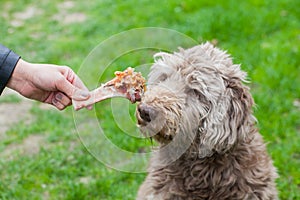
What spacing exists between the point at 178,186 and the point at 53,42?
5.02 meters

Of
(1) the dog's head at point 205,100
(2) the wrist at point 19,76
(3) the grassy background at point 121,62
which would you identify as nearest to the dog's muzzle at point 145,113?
(1) the dog's head at point 205,100

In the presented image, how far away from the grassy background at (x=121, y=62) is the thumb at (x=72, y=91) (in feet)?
5.05

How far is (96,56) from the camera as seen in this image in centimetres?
395

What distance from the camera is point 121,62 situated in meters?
7.10

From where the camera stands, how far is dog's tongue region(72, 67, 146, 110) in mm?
3795

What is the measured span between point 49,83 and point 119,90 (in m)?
0.52

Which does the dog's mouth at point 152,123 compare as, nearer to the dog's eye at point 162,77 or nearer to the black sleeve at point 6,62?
the dog's eye at point 162,77

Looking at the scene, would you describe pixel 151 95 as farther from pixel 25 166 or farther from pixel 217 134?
pixel 25 166

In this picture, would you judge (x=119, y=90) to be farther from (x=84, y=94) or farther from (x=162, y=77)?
(x=162, y=77)

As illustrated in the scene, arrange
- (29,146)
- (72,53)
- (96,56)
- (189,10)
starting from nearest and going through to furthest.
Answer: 1. (96,56)
2. (29,146)
3. (72,53)
4. (189,10)

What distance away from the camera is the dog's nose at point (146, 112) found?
3607 mm

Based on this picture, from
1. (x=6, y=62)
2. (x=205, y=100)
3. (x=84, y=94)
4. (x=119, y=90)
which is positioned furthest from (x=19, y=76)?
(x=205, y=100)

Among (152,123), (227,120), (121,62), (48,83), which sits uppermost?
(121,62)

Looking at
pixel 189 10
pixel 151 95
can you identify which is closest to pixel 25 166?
pixel 151 95
